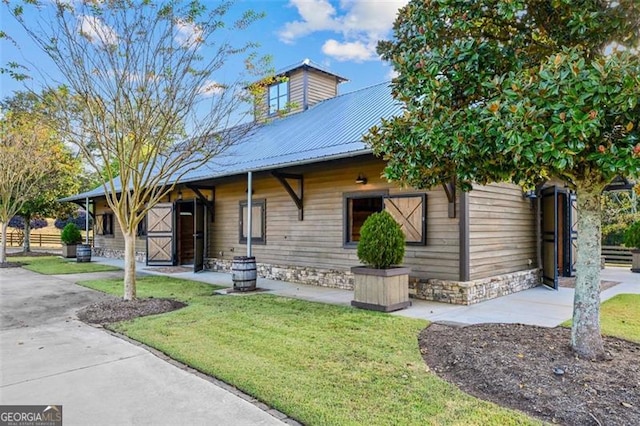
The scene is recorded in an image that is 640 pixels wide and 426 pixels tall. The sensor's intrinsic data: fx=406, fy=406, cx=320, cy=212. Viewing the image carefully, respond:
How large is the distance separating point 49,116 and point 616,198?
20.9 metres

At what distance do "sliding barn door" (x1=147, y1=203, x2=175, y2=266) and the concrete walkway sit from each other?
371 centimetres

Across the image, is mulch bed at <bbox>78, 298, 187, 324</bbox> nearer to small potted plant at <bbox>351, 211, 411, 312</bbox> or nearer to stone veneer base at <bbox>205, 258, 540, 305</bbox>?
small potted plant at <bbox>351, 211, 411, 312</bbox>

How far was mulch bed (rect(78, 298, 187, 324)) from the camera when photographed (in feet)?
18.3

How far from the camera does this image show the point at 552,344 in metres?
3.97

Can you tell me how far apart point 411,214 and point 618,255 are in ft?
38.1

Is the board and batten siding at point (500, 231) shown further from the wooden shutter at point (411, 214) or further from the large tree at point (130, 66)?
the large tree at point (130, 66)

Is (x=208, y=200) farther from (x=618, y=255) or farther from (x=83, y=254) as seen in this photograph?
(x=618, y=255)

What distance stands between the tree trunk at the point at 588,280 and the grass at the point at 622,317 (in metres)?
1.16

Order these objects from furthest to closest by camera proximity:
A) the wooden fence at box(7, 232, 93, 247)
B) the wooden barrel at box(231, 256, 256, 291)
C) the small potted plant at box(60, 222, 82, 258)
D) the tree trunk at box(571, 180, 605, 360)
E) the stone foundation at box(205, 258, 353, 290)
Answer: the wooden fence at box(7, 232, 93, 247) < the small potted plant at box(60, 222, 82, 258) < the stone foundation at box(205, 258, 353, 290) < the wooden barrel at box(231, 256, 256, 291) < the tree trunk at box(571, 180, 605, 360)

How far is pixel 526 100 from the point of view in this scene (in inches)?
115

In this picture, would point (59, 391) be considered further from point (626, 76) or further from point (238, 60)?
Answer: point (238, 60)

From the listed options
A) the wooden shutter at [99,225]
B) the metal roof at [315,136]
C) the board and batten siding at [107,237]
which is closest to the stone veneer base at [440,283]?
the metal roof at [315,136]

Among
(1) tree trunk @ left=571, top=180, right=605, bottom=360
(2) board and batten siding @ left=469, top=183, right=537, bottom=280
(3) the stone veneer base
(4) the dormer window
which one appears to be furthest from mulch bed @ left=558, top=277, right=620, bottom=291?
(4) the dormer window
